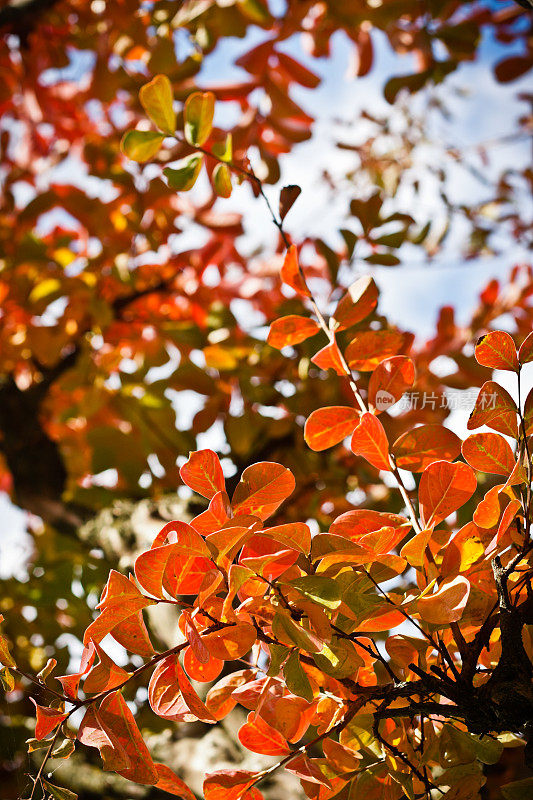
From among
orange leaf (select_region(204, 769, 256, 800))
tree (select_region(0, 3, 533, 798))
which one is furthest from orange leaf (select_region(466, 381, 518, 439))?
orange leaf (select_region(204, 769, 256, 800))

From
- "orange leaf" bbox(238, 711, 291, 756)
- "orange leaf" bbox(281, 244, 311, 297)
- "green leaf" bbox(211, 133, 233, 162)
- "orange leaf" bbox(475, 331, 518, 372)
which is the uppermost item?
"green leaf" bbox(211, 133, 233, 162)

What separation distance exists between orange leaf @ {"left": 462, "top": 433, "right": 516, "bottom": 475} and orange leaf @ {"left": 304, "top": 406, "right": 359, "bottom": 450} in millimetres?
96

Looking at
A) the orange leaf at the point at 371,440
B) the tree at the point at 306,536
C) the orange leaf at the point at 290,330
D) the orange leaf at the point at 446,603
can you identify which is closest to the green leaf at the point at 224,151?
the tree at the point at 306,536

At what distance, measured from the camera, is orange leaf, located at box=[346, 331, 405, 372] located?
435 millimetres

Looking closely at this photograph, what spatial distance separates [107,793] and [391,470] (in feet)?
2.05

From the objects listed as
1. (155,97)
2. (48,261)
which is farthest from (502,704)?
(48,261)

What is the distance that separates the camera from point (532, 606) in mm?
334

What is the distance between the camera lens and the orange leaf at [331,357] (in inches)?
16.4

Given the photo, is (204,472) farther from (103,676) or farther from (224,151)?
(224,151)

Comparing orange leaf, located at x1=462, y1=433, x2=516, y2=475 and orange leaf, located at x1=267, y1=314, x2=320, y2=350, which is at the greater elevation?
orange leaf, located at x1=267, y1=314, x2=320, y2=350

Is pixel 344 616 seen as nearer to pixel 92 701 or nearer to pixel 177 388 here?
pixel 92 701

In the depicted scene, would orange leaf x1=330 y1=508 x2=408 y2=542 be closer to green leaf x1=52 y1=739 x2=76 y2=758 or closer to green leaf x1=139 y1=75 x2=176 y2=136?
green leaf x1=52 y1=739 x2=76 y2=758

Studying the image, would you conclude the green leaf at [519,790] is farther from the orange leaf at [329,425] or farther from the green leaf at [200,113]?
the green leaf at [200,113]

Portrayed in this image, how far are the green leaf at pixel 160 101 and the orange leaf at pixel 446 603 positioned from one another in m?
0.39
